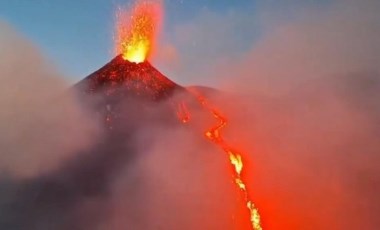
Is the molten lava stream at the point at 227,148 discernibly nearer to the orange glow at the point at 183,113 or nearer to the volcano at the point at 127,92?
the orange glow at the point at 183,113

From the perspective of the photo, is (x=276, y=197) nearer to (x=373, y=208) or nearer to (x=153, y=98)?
(x=373, y=208)

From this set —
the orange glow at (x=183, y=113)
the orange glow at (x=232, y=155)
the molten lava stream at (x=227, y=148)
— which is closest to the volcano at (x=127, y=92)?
the orange glow at (x=183, y=113)

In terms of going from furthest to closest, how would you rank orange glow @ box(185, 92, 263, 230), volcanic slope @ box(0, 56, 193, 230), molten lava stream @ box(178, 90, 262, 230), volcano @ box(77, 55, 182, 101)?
volcano @ box(77, 55, 182, 101)
volcanic slope @ box(0, 56, 193, 230)
molten lava stream @ box(178, 90, 262, 230)
orange glow @ box(185, 92, 263, 230)

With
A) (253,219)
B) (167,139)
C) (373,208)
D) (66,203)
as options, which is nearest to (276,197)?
(253,219)

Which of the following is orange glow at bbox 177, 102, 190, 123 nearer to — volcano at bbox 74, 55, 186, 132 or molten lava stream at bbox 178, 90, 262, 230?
molten lava stream at bbox 178, 90, 262, 230

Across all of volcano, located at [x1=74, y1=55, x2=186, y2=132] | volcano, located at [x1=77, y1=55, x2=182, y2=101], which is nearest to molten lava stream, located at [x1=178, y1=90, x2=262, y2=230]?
volcano, located at [x1=74, y1=55, x2=186, y2=132]

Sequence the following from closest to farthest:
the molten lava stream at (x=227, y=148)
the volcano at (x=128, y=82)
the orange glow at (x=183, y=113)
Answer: the molten lava stream at (x=227, y=148)
the orange glow at (x=183, y=113)
the volcano at (x=128, y=82)

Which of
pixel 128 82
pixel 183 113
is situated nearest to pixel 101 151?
pixel 183 113

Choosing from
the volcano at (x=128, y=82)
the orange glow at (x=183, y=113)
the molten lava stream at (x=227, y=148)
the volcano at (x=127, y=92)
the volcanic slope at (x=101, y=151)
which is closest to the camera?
the molten lava stream at (x=227, y=148)

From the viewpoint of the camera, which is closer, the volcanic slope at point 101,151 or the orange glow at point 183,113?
the volcanic slope at point 101,151
